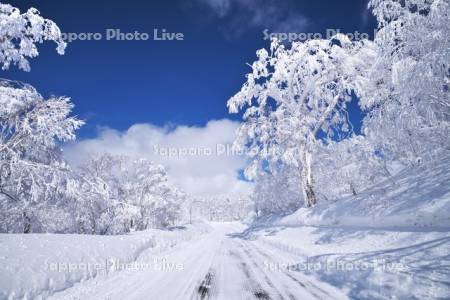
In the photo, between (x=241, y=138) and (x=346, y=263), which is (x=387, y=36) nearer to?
(x=346, y=263)

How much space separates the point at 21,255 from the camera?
22.0 feet

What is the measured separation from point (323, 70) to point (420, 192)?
11328mm

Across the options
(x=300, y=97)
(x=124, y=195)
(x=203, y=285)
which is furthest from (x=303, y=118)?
(x=124, y=195)

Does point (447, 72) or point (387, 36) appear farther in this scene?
point (387, 36)

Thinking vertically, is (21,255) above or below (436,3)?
below

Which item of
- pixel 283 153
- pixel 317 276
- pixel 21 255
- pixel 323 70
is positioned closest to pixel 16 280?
pixel 21 255

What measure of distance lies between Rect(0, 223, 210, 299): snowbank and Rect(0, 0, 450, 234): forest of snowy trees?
3.83 m

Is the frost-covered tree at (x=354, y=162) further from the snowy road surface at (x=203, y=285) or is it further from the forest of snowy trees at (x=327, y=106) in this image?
the snowy road surface at (x=203, y=285)

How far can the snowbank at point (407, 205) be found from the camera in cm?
937

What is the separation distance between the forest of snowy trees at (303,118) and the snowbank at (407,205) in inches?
45.3

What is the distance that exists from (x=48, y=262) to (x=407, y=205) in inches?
494

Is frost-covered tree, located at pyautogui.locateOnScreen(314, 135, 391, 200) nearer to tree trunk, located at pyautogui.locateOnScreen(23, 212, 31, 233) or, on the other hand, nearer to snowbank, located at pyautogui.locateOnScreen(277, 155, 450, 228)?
snowbank, located at pyautogui.locateOnScreen(277, 155, 450, 228)

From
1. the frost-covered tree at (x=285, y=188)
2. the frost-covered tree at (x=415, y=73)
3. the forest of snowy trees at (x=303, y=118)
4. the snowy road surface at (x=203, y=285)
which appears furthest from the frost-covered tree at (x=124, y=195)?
the frost-covered tree at (x=415, y=73)

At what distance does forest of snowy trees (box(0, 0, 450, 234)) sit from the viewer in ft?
24.2
